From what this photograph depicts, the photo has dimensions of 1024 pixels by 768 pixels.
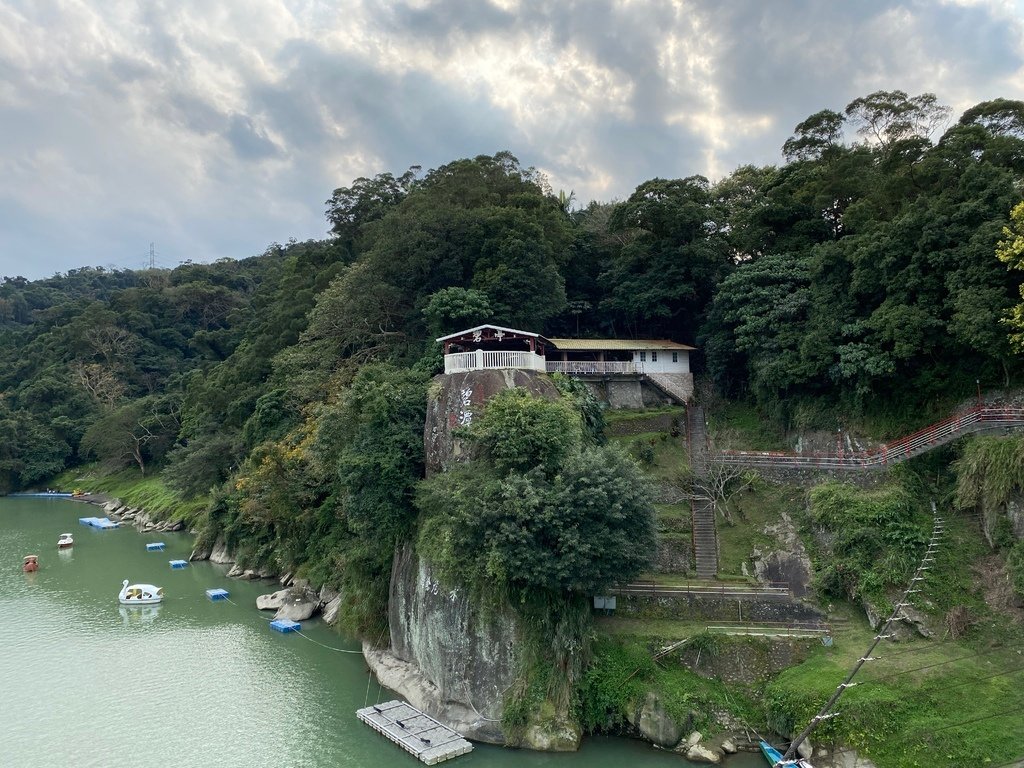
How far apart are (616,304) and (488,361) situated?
1522 centimetres

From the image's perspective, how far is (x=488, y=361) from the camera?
81.1ft

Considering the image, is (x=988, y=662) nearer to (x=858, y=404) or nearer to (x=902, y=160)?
(x=858, y=404)

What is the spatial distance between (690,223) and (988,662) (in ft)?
82.0

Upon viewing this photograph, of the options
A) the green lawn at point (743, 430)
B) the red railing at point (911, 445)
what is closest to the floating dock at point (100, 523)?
the green lawn at point (743, 430)

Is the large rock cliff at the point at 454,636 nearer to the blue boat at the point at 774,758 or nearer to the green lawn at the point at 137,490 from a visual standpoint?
the blue boat at the point at 774,758

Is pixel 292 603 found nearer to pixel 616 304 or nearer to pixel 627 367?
pixel 627 367

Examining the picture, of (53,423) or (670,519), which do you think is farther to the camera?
(53,423)

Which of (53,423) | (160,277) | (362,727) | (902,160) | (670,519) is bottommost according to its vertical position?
(362,727)

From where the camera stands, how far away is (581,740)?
715 inches

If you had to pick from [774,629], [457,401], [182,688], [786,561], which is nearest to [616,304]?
[457,401]

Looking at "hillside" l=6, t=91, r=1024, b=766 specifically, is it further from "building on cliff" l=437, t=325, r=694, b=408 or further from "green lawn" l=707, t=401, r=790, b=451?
"building on cliff" l=437, t=325, r=694, b=408

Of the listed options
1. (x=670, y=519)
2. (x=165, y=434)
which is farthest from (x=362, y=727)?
(x=165, y=434)

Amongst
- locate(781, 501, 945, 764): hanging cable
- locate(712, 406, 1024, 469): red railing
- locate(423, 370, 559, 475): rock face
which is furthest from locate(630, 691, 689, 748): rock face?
locate(712, 406, 1024, 469): red railing

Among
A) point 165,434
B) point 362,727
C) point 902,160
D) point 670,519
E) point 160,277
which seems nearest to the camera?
point 362,727
